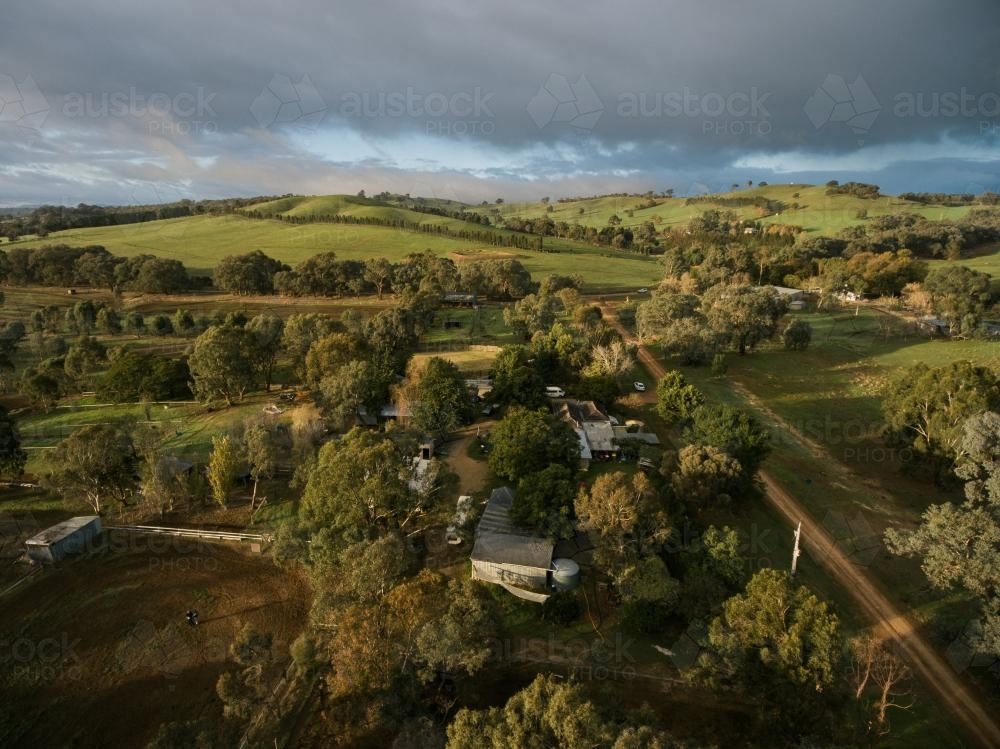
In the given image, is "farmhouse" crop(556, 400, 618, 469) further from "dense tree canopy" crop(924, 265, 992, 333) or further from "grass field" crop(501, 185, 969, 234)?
"grass field" crop(501, 185, 969, 234)

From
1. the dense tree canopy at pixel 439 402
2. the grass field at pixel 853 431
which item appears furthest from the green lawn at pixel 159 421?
the grass field at pixel 853 431

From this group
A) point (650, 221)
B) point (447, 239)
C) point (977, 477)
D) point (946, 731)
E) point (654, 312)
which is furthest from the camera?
point (650, 221)

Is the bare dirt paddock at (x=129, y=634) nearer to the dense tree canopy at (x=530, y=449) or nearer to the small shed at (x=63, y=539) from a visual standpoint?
the small shed at (x=63, y=539)

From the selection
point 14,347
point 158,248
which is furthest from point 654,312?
point 158,248

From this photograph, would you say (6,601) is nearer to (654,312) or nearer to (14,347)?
(14,347)

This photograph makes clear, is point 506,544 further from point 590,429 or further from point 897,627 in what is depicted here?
point 897,627

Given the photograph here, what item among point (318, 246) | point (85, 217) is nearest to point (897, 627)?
point (318, 246)

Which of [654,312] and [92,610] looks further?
[654,312]

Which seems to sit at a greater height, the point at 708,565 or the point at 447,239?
the point at 447,239
